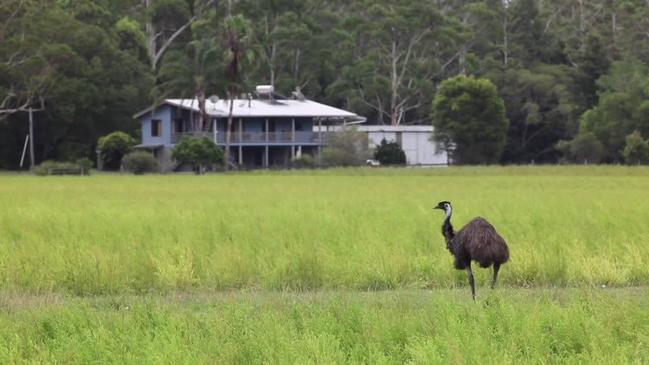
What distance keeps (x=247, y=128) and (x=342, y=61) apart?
1710 cm

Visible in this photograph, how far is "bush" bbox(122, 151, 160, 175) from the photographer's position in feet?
219

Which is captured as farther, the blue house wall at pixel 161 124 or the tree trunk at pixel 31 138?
the blue house wall at pixel 161 124

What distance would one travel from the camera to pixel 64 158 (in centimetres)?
7500

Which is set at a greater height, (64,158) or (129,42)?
(129,42)

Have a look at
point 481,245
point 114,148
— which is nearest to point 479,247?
point 481,245

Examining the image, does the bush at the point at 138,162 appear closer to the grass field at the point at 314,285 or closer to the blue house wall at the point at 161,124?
the blue house wall at the point at 161,124

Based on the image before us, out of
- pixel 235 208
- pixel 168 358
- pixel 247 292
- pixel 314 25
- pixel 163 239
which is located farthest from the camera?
pixel 314 25

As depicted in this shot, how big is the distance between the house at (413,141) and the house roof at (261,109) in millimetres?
2083

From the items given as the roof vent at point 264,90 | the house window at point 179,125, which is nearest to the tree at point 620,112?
the roof vent at point 264,90

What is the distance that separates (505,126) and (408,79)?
18169 mm

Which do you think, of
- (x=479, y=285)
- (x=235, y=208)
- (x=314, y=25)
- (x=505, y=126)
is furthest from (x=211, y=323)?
(x=314, y=25)

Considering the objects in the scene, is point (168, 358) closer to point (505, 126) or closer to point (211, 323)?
point (211, 323)

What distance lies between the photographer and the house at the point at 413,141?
3093 inches

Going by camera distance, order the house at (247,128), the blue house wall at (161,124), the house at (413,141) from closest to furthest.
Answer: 1. the house at (247,128)
2. the blue house wall at (161,124)
3. the house at (413,141)
